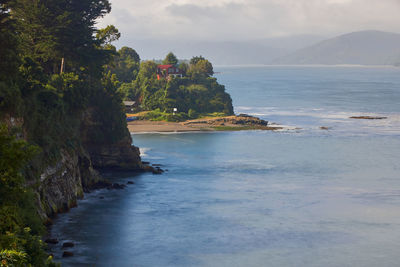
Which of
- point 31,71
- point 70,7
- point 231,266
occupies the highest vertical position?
point 70,7

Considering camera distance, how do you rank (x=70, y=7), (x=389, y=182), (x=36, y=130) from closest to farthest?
(x=36, y=130) < (x=70, y=7) < (x=389, y=182)

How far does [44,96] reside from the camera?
172ft

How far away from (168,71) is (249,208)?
9227 centimetres

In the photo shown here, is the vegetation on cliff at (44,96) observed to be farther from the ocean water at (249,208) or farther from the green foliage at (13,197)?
the ocean water at (249,208)

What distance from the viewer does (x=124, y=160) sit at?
73.8 meters

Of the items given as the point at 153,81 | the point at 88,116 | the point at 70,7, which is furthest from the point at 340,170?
the point at 153,81

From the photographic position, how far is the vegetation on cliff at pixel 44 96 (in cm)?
2730

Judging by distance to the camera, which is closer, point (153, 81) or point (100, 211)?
point (100, 211)

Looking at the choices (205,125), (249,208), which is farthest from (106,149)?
(205,125)

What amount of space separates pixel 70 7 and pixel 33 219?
35932 mm

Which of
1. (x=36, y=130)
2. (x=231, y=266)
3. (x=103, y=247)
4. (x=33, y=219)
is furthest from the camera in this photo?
(x=36, y=130)

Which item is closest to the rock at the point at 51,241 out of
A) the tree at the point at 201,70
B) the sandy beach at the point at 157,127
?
the sandy beach at the point at 157,127

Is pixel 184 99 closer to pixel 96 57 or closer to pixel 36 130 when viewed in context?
pixel 96 57

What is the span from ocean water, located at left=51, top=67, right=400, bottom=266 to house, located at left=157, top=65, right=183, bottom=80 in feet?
142
